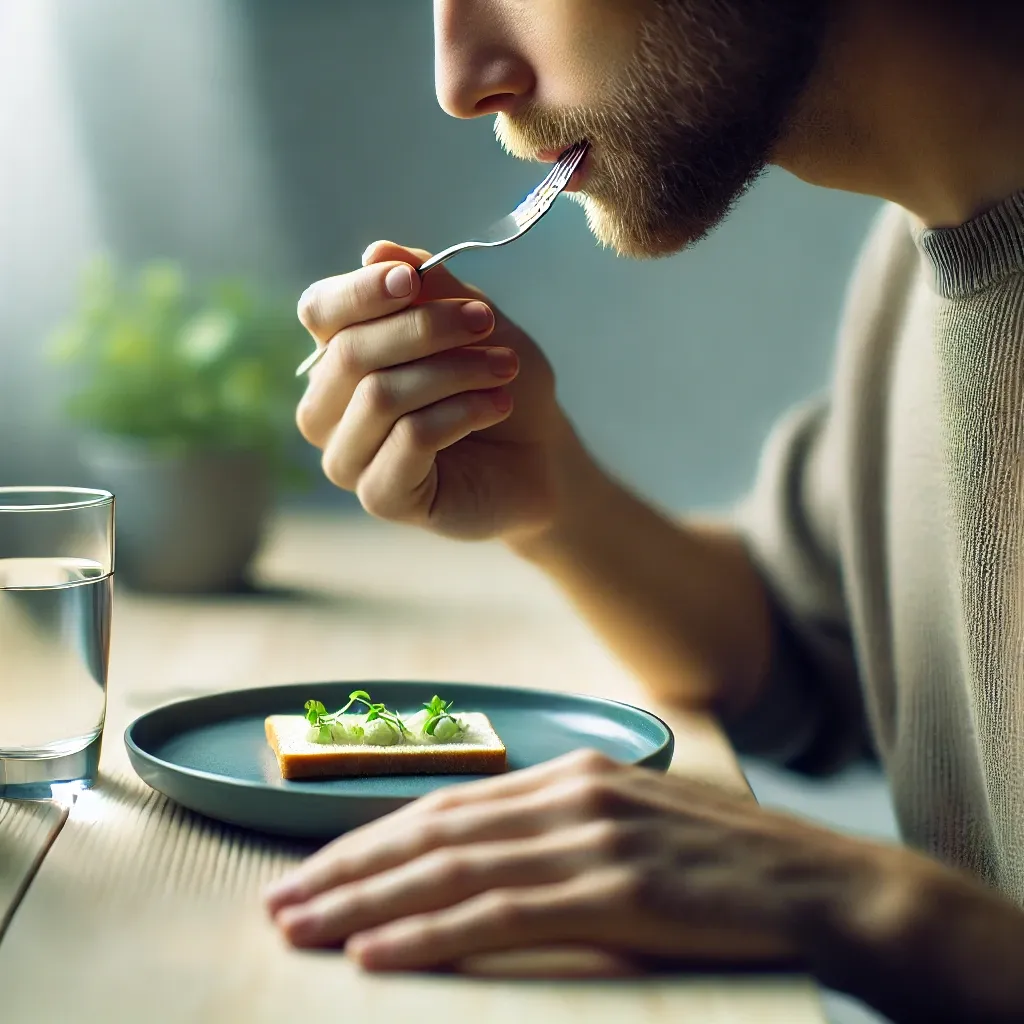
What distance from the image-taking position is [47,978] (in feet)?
1.71

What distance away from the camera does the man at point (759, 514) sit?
545 mm

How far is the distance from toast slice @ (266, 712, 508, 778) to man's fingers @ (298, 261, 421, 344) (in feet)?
0.96

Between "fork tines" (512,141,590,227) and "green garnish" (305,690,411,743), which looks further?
"fork tines" (512,141,590,227)

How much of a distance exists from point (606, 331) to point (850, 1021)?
110 cm

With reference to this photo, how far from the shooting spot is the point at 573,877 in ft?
1.79

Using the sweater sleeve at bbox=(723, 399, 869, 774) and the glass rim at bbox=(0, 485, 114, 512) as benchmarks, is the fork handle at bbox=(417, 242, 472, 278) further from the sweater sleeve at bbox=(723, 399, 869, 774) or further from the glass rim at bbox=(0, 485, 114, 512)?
the sweater sleeve at bbox=(723, 399, 869, 774)

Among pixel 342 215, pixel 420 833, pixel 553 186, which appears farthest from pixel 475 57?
pixel 342 215

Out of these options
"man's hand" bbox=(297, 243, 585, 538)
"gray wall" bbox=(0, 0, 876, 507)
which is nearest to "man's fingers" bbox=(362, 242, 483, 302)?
"man's hand" bbox=(297, 243, 585, 538)

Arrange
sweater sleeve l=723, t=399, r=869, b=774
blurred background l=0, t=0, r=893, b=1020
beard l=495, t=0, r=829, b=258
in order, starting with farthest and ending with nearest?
1. blurred background l=0, t=0, r=893, b=1020
2. sweater sleeve l=723, t=399, r=869, b=774
3. beard l=495, t=0, r=829, b=258

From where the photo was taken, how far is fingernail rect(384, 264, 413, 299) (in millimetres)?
865

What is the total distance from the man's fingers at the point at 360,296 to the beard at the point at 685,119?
6.0 inches

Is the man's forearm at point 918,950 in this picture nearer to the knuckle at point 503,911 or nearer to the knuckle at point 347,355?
the knuckle at point 503,911

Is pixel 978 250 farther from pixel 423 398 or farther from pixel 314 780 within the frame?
pixel 314 780

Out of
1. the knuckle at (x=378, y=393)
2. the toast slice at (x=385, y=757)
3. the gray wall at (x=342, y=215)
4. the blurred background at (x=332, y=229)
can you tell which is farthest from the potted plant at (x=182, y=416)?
the toast slice at (x=385, y=757)
